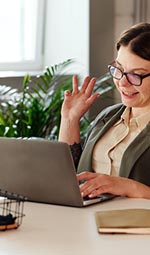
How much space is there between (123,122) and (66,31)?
1.80 m

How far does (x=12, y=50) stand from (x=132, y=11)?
94 centimetres

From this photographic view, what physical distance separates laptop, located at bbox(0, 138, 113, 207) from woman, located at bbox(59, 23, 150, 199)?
359mm

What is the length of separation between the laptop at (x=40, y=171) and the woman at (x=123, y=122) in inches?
14.1

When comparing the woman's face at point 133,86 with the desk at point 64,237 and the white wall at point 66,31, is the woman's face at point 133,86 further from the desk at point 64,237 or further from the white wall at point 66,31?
the white wall at point 66,31

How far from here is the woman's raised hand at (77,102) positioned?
8.80 ft

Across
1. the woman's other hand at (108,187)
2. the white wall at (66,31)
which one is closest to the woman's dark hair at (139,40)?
the woman's other hand at (108,187)

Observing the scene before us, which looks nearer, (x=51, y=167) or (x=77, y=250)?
(x=77, y=250)

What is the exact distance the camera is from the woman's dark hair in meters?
2.52

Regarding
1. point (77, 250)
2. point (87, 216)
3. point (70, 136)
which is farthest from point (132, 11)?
point (77, 250)

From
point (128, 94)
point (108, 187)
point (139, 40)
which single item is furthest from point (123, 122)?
point (108, 187)

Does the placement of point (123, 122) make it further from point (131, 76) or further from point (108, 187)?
point (108, 187)

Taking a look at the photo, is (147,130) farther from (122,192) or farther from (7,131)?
(7,131)

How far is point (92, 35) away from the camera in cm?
409

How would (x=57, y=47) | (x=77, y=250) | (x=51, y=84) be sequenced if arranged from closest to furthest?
1. (x=77, y=250)
2. (x=51, y=84)
3. (x=57, y=47)
